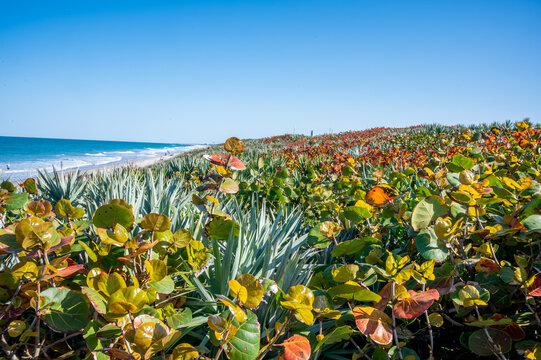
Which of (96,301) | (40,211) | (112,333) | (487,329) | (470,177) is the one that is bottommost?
(487,329)

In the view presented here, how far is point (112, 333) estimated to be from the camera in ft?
2.65

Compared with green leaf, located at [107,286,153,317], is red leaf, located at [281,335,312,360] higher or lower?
lower

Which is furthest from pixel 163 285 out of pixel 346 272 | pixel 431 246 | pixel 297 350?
pixel 431 246

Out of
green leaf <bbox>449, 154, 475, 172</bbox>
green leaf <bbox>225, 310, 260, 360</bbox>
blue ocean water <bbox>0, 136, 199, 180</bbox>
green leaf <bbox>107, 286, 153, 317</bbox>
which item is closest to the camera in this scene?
green leaf <bbox>107, 286, 153, 317</bbox>

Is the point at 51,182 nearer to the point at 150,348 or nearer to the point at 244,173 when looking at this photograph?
the point at 244,173

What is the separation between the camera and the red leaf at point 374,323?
2.79 ft

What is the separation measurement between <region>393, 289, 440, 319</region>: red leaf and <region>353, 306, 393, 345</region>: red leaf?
0.05 metres

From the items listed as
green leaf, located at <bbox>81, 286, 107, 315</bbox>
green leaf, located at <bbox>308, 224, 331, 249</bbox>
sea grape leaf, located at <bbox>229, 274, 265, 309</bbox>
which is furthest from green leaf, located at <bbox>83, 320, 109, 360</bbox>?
green leaf, located at <bbox>308, 224, 331, 249</bbox>

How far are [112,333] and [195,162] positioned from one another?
636 centimetres

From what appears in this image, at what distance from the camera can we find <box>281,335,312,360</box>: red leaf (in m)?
0.79

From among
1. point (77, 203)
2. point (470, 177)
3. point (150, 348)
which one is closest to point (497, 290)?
point (470, 177)

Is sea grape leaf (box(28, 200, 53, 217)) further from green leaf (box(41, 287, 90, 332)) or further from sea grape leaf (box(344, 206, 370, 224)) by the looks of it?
sea grape leaf (box(344, 206, 370, 224))

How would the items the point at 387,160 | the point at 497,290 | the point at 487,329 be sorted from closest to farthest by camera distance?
the point at 487,329, the point at 497,290, the point at 387,160

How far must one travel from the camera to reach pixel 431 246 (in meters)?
1.00
